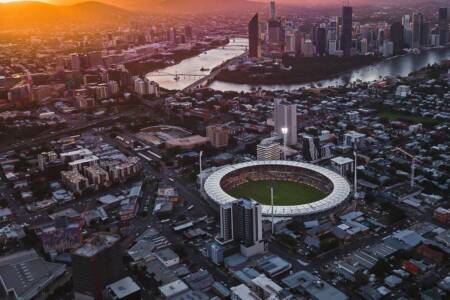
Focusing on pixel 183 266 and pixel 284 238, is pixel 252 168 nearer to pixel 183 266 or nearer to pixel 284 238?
pixel 284 238

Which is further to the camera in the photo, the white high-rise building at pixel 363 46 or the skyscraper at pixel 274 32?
the skyscraper at pixel 274 32

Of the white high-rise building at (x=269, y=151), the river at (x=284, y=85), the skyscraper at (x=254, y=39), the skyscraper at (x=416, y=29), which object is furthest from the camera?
the skyscraper at (x=416, y=29)

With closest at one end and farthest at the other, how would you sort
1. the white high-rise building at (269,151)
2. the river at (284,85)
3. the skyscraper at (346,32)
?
the white high-rise building at (269,151) → the river at (284,85) → the skyscraper at (346,32)

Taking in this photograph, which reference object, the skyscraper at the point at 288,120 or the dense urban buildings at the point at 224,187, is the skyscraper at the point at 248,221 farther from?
the skyscraper at the point at 288,120

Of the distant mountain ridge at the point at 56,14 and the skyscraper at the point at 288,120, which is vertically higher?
the distant mountain ridge at the point at 56,14

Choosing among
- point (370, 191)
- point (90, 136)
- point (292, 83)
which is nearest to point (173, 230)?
point (370, 191)

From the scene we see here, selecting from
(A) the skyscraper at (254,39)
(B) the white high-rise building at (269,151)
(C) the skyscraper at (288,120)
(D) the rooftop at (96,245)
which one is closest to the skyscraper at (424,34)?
(A) the skyscraper at (254,39)

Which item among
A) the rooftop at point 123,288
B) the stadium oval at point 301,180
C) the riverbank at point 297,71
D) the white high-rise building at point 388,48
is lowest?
the rooftop at point 123,288

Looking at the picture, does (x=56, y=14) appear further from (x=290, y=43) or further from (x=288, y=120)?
(x=288, y=120)
